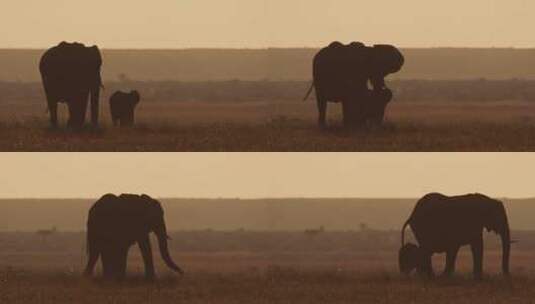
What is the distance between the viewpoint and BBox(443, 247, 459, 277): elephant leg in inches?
134

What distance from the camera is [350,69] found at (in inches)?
136

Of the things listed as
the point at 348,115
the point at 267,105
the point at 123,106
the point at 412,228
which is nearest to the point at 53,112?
the point at 123,106

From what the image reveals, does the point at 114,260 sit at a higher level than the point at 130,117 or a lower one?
lower

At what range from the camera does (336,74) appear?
343cm

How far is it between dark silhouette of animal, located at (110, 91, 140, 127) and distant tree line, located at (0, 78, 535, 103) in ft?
0.09

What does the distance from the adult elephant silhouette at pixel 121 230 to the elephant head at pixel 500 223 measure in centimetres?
97

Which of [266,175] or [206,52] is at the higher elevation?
[206,52]

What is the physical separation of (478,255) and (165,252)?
3.19ft

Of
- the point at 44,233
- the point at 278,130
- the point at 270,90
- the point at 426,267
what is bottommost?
the point at 426,267

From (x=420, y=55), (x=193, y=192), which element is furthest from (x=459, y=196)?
(x=193, y=192)

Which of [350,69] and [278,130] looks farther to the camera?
[350,69]

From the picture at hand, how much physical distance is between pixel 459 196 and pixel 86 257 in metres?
1.18

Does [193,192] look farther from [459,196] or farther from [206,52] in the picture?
[459,196]

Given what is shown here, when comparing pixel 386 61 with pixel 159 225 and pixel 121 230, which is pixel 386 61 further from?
pixel 121 230
